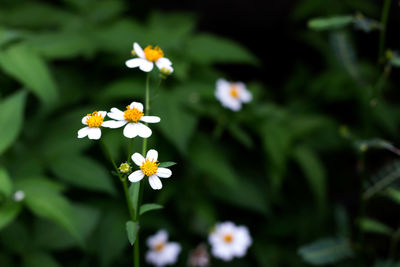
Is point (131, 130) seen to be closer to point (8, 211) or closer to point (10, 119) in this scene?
point (8, 211)

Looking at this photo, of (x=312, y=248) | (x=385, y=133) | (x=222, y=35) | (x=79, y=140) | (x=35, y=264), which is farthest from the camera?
(x=222, y=35)

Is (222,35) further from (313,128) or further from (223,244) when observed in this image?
(223,244)

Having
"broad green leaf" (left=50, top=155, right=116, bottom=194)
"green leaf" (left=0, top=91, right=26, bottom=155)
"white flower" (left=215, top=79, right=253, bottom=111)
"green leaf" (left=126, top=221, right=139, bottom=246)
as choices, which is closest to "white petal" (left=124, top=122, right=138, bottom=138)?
"green leaf" (left=126, top=221, right=139, bottom=246)

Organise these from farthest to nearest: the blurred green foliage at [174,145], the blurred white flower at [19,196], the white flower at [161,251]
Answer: the white flower at [161,251] → the blurred green foliage at [174,145] → the blurred white flower at [19,196]

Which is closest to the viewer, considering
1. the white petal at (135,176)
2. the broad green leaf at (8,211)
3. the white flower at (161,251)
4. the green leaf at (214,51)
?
the white petal at (135,176)

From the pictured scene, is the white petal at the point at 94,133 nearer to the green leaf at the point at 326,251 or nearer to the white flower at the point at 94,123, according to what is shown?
the white flower at the point at 94,123

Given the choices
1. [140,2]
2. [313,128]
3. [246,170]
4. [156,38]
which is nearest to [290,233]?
[246,170]

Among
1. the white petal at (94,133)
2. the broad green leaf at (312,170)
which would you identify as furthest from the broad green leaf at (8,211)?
the broad green leaf at (312,170)
